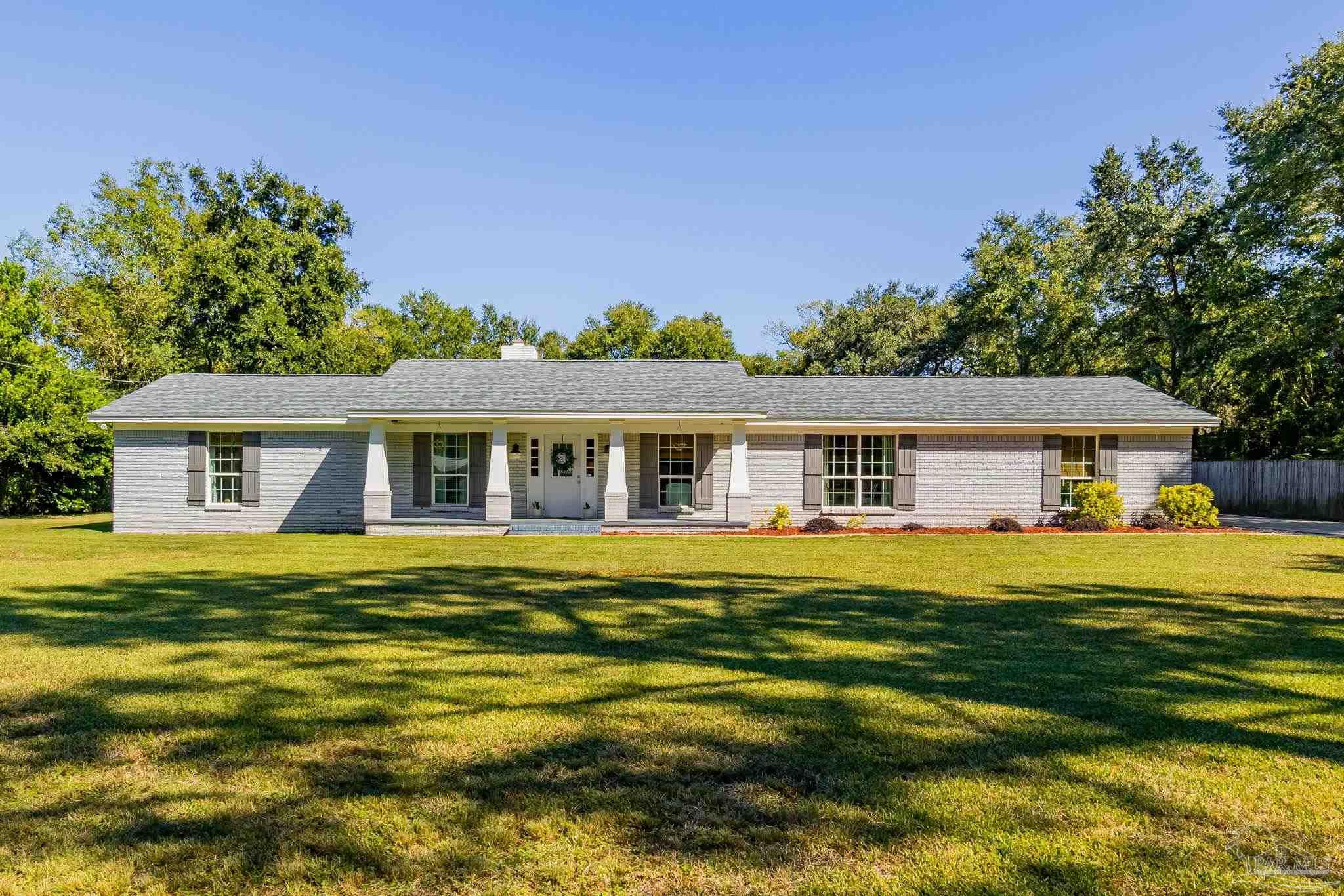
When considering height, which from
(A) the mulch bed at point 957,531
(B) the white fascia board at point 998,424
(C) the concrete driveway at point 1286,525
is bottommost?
(C) the concrete driveway at point 1286,525

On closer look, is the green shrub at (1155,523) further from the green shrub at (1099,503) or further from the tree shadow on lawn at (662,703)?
the tree shadow on lawn at (662,703)

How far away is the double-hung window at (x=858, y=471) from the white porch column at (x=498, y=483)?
25.2 ft

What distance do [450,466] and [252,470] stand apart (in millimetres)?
4714

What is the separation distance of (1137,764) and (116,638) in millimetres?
7804

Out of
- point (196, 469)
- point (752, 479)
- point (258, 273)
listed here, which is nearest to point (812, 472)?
point (752, 479)

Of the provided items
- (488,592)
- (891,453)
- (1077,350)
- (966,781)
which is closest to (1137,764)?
(966,781)

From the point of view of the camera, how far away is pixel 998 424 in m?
19.0

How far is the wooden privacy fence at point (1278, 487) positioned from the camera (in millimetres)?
23453

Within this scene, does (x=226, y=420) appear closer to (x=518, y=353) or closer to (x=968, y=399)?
(x=518, y=353)

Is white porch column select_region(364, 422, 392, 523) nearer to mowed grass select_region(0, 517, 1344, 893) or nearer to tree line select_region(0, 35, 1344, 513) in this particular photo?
mowed grass select_region(0, 517, 1344, 893)

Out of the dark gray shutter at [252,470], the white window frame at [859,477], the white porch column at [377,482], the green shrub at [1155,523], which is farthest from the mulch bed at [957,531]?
the dark gray shutter at [252,470]

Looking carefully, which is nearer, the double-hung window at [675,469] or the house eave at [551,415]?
the house eave at [551,415]

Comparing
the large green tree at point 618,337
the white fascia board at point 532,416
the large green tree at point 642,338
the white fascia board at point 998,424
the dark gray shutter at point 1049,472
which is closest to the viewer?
the white fascia board at point 532,416

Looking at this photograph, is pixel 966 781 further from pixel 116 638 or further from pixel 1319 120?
pixel 1319 120
